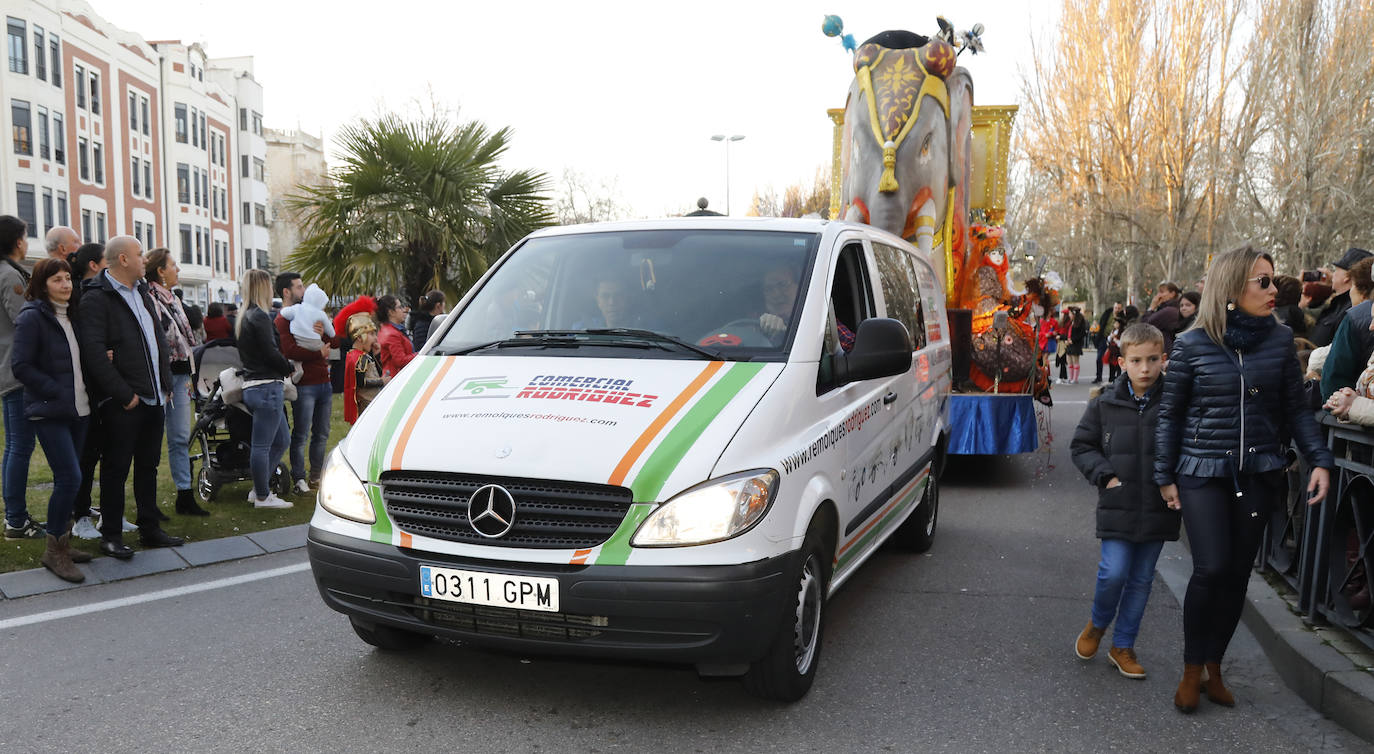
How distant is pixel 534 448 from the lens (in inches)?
144

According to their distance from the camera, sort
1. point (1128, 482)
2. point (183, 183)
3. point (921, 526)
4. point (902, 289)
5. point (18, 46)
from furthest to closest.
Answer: point (183, 183) → point (18, 46) → point (921, 526) → point (902, 289) → point (1128, 482)

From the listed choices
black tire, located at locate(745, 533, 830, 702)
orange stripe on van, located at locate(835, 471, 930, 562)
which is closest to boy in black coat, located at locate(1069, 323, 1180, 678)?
→ orange stripe on van, located at locate(835, 471, 930, 562)

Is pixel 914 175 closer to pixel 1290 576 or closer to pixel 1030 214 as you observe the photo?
pixel 1290 576

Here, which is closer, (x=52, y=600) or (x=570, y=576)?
(x=570, y=576)

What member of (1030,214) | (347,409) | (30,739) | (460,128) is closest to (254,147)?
(1030,214)

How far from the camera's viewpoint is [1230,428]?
3.86 m

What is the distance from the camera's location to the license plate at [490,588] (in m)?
3.52

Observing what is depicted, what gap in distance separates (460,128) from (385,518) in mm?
10358

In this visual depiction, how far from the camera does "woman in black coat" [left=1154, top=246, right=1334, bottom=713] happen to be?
386 cm

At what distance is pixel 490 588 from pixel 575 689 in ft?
2.77

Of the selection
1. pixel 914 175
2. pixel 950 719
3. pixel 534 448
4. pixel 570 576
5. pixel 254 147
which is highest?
pixel 254 147

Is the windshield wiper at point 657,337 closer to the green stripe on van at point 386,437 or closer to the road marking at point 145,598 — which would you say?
the green stripe on van at point 386,437

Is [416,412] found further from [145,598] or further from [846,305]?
[145,598]

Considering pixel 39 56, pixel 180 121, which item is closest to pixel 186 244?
pixel 180 121
